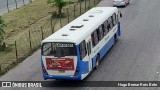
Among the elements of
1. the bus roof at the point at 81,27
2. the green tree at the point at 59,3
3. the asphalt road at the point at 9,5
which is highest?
the bus roof at the point at 81,27

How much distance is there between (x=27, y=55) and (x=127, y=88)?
9969 millimetres

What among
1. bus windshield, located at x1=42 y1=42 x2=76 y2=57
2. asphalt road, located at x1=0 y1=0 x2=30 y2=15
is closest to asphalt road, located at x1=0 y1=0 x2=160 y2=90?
bus windshield, located at x1=42 y1=42 x2=76 y2=57

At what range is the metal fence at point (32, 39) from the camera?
2738 centimetres

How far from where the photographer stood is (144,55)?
26.4 meters

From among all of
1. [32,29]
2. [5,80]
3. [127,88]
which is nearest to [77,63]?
[127,88]

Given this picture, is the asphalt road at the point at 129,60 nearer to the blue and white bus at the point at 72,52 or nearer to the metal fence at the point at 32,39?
the metal fence at the point at 32,39

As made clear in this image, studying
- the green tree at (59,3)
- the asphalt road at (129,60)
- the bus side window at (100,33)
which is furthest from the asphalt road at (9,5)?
the bus side window at (100,33)

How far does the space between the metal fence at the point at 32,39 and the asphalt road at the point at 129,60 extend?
665 mm

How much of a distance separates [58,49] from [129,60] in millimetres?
6026

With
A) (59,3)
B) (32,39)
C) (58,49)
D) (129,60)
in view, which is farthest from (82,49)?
(59,3)

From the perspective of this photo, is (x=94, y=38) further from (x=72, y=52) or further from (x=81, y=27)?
(x=72, y=52)

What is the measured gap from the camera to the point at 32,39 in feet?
106

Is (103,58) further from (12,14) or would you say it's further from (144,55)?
(12,14)

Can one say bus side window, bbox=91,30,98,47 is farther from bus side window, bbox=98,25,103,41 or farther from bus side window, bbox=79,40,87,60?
bus side window, bbox=79,40,87,60
